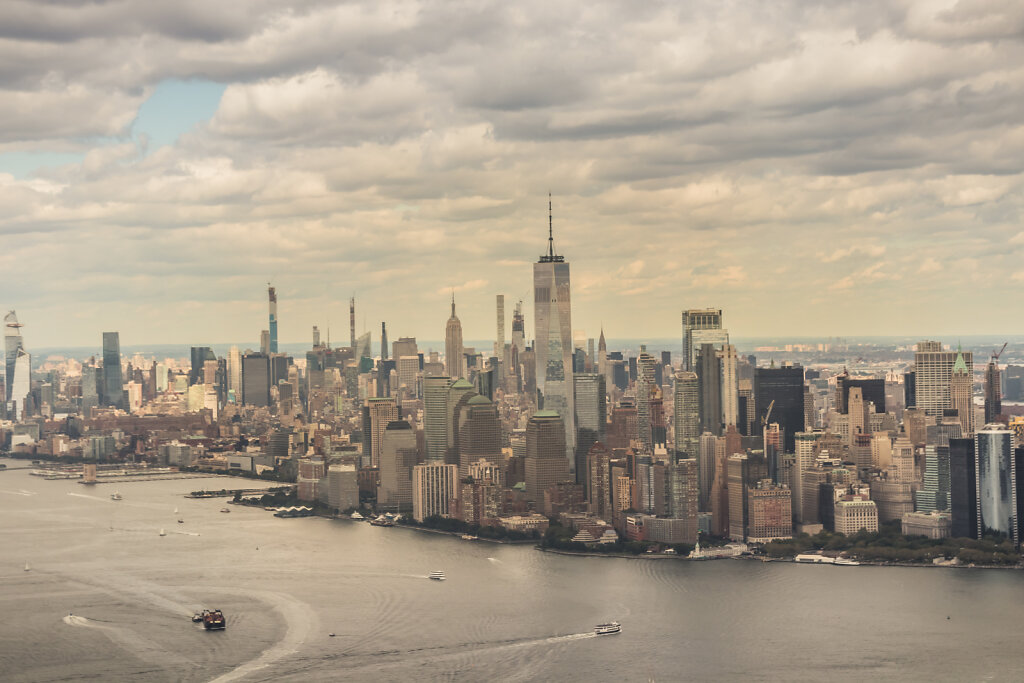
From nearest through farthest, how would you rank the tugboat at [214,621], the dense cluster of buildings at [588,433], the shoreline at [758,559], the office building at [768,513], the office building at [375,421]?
the tugboat at [214,621] → the shoreline at [758,559] → the office building at [768,513] → the dense cluster of buildings at [588,433] → the office building at [375,421]

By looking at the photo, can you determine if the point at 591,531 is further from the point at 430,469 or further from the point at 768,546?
the point at 430,469

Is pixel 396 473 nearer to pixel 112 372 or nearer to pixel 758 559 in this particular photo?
pixel 758 559

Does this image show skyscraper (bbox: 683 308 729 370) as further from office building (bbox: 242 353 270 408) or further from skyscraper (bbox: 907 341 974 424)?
office building (bbox: 242 353 270 408)

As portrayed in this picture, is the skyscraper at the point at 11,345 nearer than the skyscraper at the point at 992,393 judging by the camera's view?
No

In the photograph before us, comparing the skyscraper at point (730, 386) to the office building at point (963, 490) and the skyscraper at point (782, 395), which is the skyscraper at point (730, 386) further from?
the office building at point (963, 490)

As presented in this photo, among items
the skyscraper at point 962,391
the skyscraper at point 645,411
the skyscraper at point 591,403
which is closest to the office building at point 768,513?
the skyscraper at point 645,411

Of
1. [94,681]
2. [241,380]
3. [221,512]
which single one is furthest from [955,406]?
[241,380]

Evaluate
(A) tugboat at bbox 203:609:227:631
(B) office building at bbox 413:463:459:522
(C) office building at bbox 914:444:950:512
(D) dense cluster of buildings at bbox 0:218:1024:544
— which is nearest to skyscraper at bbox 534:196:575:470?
(D) dense cluster of buildings at bbox 0:218:1024:544
